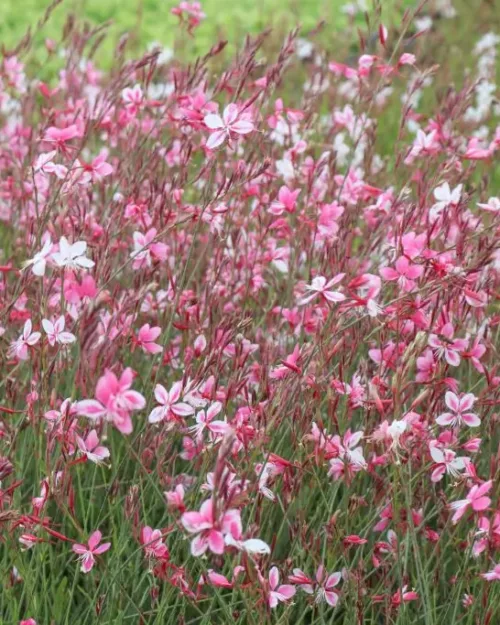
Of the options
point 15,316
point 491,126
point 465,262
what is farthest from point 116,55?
point 491,126

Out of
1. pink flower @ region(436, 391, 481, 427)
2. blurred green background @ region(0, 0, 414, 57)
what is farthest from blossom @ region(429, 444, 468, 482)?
blurred green background @ region(0, 0, 414, 57)

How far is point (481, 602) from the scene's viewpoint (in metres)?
2.12

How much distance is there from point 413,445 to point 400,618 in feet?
1.06

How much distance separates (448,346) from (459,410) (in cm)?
12

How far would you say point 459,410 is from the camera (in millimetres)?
2020

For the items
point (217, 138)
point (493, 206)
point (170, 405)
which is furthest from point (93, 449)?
point (493, 206)

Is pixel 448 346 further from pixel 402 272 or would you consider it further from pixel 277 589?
pixel 277 589

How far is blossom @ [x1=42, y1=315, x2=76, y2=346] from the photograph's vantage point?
189 centimetres

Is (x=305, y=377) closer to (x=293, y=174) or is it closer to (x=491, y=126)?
(x=293, y=174)


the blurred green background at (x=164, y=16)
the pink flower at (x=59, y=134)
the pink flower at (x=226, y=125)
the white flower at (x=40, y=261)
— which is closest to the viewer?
the white flower at (x=40, y=261)

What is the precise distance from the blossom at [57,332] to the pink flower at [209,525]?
58 cm

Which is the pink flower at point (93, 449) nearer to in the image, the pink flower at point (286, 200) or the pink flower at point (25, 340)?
the pink flower at point (25, 340)

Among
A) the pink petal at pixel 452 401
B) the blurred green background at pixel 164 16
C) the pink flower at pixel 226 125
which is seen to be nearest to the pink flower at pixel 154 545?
the pink petal at pixel 452 401

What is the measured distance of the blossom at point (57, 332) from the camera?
1.89 meters
